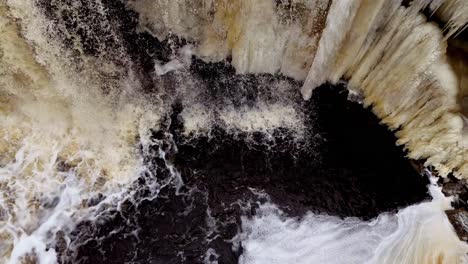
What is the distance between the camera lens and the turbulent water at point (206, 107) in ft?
19.9

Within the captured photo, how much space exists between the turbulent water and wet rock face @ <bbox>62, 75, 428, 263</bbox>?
0.17 ft

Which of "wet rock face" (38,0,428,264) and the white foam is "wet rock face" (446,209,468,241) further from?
"wet rock face" (38,0,428,264)

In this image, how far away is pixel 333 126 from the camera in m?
7.45

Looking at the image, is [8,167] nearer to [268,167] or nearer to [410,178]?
[268,167]

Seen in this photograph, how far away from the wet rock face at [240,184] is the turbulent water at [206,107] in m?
0.05

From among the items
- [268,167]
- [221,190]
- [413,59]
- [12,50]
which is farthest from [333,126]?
[12,50]

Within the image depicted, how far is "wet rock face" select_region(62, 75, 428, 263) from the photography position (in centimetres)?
636

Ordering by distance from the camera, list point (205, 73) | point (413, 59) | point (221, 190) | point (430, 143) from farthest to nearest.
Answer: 1. point (205, 73)
2. point (221, 190)
3. point (430, 143)
4. point (413, 59)

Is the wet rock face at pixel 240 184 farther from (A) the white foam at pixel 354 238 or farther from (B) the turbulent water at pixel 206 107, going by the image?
(A) the white foam at pixel 354 238

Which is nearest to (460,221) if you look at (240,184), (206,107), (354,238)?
(354,238)

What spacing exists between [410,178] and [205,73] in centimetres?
446

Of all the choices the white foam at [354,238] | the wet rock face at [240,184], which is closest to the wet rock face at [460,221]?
the white foam at [354,238]

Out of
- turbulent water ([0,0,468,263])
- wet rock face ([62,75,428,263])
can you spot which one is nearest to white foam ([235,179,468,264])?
turbulent water ([0,0,468,263])

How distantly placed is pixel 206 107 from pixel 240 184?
1760 mm
